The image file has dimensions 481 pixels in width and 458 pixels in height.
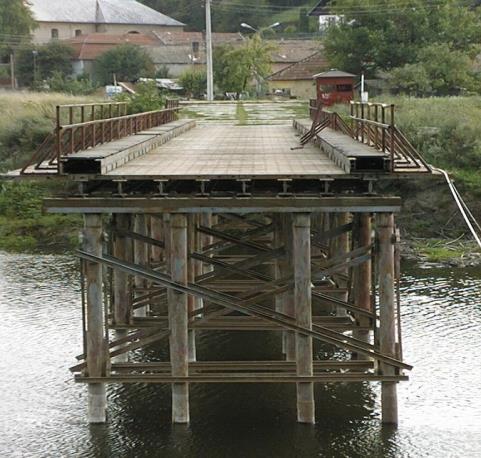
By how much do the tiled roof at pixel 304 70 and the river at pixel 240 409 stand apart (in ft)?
120

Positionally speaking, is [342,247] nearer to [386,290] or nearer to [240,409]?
[240,409]

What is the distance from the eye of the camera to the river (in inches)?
631

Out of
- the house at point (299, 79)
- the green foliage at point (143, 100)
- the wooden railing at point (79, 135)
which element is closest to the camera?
the wooden railing at point (79, 135)

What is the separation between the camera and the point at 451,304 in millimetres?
25703

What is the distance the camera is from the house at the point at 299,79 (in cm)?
5950

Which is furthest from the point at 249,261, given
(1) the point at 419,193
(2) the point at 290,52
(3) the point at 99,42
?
(3) the point at 99,42

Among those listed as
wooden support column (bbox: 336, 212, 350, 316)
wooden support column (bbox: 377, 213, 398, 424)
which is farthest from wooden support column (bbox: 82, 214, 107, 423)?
wooden support column (bbox: 336, 212, 350, 316)

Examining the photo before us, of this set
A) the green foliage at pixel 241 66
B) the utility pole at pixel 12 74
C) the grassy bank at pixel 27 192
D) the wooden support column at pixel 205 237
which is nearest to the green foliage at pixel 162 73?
the green foliage at pixel 241 66

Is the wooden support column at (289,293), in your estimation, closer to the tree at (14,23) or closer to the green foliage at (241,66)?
the green foliage at (241,66)

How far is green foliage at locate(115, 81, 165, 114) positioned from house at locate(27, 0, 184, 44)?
168 ft

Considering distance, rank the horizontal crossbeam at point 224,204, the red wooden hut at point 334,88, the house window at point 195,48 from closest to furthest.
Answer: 1. the horizontal crossbeam at point 224,204
2. the red wooden hut at point 334,88
3. the house window at point 195,48

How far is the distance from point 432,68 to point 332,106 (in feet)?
27.4

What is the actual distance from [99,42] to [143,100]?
41260 mm

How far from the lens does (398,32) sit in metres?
51.3
